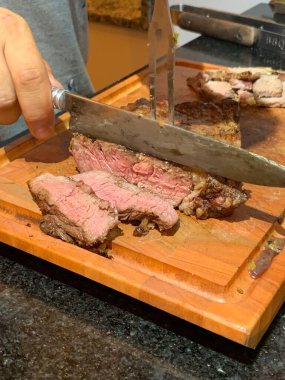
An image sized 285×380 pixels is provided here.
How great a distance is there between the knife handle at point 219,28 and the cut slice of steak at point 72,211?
1806mm

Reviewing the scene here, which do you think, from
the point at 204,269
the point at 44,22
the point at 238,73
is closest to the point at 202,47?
the point at 238,73

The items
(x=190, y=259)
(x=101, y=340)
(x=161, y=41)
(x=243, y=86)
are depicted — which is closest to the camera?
(x=101, y=340)

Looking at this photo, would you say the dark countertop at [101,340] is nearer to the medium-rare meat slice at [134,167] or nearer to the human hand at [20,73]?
the medium-rare meat slice at [134,167]

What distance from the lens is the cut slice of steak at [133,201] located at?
167 centimetres

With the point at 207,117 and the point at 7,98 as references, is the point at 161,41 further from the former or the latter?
the point at 7,98

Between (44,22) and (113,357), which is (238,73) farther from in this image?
(113,357)

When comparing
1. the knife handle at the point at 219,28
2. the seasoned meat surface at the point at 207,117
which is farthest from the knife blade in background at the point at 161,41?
the knife handle at the point at 219,28

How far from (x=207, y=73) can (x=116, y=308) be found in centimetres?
141

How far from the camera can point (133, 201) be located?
1694 millimetres

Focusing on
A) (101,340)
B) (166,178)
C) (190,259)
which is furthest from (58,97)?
(101,340)

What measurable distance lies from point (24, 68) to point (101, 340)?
0.87 metres

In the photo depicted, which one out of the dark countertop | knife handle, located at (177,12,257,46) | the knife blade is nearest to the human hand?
the knife blade

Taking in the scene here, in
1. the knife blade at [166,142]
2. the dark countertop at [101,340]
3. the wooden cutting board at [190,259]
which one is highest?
the knife blade at [166,142]

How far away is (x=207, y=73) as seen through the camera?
261 centimetres
